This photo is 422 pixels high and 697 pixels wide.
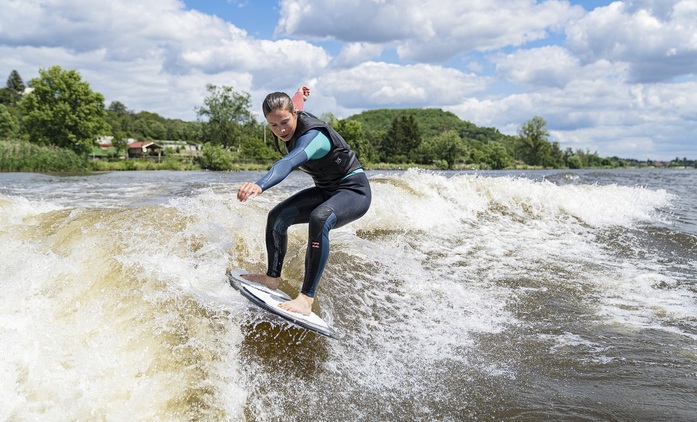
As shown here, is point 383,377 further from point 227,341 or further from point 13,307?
point 13,307

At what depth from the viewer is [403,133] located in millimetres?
119938

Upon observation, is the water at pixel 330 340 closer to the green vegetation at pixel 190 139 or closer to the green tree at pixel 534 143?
the green vegetation at pixel 190 139

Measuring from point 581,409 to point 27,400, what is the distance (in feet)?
12.8

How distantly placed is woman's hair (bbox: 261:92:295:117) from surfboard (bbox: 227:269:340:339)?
1.71 m

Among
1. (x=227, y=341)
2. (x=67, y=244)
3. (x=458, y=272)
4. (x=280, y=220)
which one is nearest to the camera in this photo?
(x=227, y=341)

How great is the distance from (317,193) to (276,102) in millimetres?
1129

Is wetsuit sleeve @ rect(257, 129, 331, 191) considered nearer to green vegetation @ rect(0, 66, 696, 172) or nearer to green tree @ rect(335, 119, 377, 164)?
green vegetation @ rect(0, 66, 696, 172)

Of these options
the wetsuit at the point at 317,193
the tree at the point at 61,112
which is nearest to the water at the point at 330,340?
the wetsuit at the point at 317,193

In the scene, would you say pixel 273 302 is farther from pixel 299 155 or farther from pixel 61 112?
pixel 61 112

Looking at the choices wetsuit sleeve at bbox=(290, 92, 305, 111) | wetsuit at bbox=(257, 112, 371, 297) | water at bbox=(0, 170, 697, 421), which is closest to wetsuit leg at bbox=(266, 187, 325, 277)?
wetsuit at bbox=(257, 112, 371, 297)

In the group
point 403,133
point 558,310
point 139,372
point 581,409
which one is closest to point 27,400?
point 139,372

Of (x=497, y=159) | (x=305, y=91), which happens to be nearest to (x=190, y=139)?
(x=497, y=159)

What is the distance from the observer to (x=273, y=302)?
14.7ft

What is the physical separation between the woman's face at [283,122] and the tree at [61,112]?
66.6m
